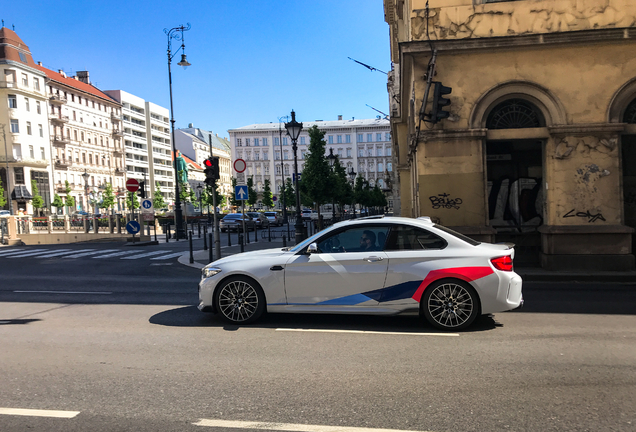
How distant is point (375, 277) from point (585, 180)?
763 centimetres

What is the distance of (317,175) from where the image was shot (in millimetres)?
28656

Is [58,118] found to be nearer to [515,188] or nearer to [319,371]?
[515,188]

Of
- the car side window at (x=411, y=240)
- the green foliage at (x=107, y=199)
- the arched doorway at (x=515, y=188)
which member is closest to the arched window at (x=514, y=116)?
the arched doorway at (x=515, y=188)

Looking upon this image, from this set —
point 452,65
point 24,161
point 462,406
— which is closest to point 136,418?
point 462,406

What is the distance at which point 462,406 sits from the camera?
12.8 feet

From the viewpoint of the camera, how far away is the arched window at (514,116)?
478 inches

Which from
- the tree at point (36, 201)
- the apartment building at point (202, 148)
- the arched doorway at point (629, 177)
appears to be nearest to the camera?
the arched doorway at point (629, 177)

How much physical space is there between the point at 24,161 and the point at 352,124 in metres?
70.7

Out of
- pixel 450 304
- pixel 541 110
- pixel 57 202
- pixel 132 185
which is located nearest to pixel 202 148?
pixel 57 202

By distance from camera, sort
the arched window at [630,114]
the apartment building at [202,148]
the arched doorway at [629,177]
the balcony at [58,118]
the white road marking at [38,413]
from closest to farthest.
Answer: the white road marking at [38,413]
the arched window at [630,114]
the arched doorway at [629,177]
the balcony at [58,118]
the apartment building at [202,148]

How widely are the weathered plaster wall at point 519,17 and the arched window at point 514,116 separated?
1662 millimetres

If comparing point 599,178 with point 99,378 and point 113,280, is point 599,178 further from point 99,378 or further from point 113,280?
point 113,280

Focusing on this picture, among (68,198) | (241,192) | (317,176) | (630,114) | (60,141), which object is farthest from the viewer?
(60,141)

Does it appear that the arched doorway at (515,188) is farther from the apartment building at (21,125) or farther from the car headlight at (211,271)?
the apartment building at (21,125)
